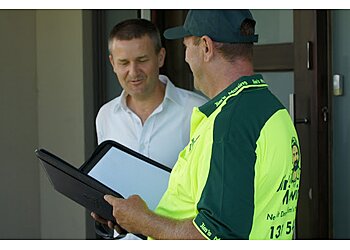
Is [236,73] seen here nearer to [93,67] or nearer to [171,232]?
[171,232]

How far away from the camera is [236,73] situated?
200 cm

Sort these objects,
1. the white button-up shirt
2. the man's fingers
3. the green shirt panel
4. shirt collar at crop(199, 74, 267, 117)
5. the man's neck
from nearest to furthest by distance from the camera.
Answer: the green shirt panel
shirt collar at crop(199, 74, 267, 117)
the man's fingers
the white button-up shirt
the man's neck

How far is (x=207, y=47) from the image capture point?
200cm

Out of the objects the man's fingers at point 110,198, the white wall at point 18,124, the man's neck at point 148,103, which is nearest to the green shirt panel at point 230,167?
the man's fingers at point 110,198

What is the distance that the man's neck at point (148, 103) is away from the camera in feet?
9.95

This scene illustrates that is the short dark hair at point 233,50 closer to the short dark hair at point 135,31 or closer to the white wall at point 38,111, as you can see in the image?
the short dark hair at point 135,31

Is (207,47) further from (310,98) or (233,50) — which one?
(310,98)

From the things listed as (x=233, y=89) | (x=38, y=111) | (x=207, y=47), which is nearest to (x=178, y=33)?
(x=207, y=47)

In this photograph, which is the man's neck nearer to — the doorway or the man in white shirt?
the man in white shirt

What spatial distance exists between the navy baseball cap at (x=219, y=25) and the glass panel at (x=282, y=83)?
6.46 ft

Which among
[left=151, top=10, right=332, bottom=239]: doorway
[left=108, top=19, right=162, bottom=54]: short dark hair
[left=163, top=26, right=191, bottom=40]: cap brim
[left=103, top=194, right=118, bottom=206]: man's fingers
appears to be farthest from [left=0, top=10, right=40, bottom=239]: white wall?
[left=103, top=194, right=118, bottom=206]: man's fingers

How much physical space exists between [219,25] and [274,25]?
2190 millimetres

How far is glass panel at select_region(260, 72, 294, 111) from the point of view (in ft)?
13.2

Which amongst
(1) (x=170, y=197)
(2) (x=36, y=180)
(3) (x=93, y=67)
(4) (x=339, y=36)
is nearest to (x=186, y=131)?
(1) (x=170, y=197)
